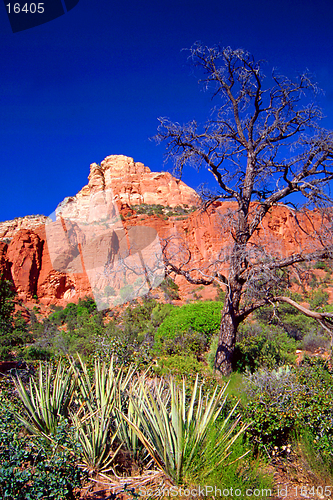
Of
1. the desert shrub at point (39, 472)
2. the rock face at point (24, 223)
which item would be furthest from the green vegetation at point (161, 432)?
the rock face at point (24, 223)

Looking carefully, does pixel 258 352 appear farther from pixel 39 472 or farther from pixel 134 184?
pixel 134 184

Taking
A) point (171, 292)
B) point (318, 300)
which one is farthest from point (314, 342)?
point (171, 292)

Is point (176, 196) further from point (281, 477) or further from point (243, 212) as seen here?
point (281, 477)

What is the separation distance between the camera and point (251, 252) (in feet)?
19.7

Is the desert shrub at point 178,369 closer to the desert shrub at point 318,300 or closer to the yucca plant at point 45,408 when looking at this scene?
the yucca plant at point 45,408

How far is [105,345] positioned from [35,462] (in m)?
4.34

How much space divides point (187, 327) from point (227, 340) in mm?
4042

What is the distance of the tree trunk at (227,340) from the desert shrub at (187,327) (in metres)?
2.74

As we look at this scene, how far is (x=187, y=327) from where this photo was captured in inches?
412

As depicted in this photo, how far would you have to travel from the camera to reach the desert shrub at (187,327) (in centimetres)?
970

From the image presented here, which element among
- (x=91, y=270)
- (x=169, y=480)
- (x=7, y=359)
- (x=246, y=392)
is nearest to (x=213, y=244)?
(x=91, y=270)

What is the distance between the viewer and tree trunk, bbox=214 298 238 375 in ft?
21.3

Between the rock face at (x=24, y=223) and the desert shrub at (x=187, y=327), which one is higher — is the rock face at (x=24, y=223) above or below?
above

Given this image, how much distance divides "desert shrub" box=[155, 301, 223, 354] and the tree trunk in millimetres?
2735
